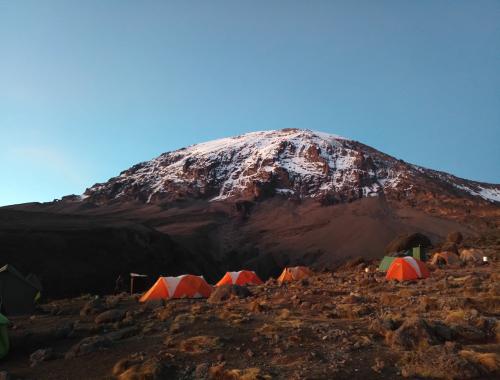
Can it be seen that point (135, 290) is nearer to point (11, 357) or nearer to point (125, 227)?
point (11, 357)

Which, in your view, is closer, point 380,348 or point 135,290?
point 380,348

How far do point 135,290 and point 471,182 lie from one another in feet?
547

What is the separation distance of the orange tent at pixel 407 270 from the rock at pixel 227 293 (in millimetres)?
9486

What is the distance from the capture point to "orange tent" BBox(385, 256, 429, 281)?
23469 mm

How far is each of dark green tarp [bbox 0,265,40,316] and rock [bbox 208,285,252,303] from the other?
25.6 feet

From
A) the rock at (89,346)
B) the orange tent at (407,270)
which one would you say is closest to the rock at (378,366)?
the rock at (89,346)

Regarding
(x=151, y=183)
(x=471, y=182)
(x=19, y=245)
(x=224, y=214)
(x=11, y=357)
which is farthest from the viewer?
(x=471, y=182)

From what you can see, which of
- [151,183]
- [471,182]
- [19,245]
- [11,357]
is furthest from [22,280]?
[471,182]

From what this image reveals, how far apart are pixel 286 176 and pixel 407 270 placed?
113928mm

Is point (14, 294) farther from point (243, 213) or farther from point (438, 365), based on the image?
point (243, 213)

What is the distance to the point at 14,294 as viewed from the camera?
1852cm

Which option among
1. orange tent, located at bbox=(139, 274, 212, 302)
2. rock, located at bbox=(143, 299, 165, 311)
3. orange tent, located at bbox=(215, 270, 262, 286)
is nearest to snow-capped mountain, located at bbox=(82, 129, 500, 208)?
orange tent, located at bbox=(215, 270, 262, 286)

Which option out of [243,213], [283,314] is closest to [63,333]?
[283,314]

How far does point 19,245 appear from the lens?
53312mm
